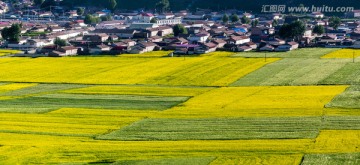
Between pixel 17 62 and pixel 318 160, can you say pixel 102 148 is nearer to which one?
pixel 318 160

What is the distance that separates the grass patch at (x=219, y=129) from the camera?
782 inches

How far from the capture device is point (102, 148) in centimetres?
1881

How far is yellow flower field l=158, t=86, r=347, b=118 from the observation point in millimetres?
23484

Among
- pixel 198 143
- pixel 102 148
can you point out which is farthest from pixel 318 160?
pixel 102 148

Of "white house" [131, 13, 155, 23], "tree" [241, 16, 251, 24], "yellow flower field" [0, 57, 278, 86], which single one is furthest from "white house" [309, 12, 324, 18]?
"yellow flower field" [0, 57, 278, 86]

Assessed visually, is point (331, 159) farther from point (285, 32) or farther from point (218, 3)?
point (218, 3)

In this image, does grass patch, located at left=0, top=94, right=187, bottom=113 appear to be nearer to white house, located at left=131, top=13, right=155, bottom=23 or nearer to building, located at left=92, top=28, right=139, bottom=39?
building, located at left=92, top=28, right=139, bottom=39

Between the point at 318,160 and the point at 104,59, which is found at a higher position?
the point at 318,160

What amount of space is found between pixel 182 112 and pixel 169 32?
3786 cm

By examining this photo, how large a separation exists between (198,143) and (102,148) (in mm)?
2291

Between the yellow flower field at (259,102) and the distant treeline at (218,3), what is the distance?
44334 mm

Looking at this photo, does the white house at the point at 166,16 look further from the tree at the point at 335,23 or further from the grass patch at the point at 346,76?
the grass patch at the point at 346,76

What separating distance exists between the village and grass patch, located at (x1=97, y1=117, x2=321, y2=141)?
22.6 meters

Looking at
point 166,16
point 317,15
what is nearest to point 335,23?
point 317,15
